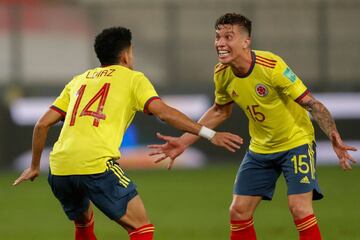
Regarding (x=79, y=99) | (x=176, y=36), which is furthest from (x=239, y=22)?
(x=176, y=36)

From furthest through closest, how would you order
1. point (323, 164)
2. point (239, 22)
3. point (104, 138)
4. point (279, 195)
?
point (323, 164) < point (279, 195) < point (239, 22) < point (104, 138)

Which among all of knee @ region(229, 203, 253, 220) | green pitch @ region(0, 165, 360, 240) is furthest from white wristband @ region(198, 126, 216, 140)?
green pitch @ region(0, 165, 360, 240)

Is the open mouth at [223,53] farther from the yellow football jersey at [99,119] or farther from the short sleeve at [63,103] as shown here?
the short sleeve at [63,103]

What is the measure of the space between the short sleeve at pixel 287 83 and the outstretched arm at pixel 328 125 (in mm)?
73

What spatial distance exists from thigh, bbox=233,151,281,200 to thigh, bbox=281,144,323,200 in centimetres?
15

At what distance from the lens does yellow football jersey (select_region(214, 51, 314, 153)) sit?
8820 mm

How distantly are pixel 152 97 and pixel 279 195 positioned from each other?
24.7ft

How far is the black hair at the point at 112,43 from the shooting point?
8195mm

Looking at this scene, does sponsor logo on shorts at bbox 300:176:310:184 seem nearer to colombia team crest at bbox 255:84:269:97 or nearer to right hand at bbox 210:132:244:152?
colombia team crest at bbox 255:84:269:97

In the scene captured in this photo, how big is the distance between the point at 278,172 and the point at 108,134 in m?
1.98

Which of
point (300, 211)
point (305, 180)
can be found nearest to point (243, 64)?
point (305, 180)

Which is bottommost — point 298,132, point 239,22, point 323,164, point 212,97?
point 323,164

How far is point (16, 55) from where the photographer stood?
20.6m

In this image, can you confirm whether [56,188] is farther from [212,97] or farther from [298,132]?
[212,97]
